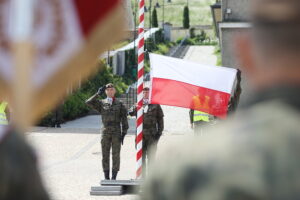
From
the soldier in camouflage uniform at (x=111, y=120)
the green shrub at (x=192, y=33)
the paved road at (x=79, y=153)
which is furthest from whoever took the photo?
the green shrub at (x=192, y=33)

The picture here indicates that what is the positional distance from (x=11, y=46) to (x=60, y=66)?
99mm

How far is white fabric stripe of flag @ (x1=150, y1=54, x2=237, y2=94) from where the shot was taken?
30.8 feet

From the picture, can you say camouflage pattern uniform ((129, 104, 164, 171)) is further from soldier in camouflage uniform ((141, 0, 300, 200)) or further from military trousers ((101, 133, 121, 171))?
soldier in camouflage uniform ((141, 0, 300, 200))

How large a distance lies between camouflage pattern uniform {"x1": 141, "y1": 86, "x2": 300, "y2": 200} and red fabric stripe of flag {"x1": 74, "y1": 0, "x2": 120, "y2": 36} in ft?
1.04

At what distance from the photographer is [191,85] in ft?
31.6

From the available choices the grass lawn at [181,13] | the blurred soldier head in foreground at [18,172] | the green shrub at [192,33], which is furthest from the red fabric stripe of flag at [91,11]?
the grass lawn at [181,13]

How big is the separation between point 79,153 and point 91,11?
14253mm

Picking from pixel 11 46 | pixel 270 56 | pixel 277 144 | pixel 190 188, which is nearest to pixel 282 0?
pixel 270 56

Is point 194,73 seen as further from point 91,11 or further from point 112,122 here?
point 91,11

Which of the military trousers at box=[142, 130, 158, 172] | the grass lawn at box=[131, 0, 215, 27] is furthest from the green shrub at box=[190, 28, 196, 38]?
the military trousers at box=[142, 130, 158, 172]

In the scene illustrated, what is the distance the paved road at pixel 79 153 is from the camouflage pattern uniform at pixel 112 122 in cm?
65

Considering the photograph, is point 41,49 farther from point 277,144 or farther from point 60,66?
point 277,144

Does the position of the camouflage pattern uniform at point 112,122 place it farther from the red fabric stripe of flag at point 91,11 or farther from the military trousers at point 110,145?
the red fabric stripe of flag at point 91,11

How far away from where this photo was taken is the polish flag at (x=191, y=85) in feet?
30.9
